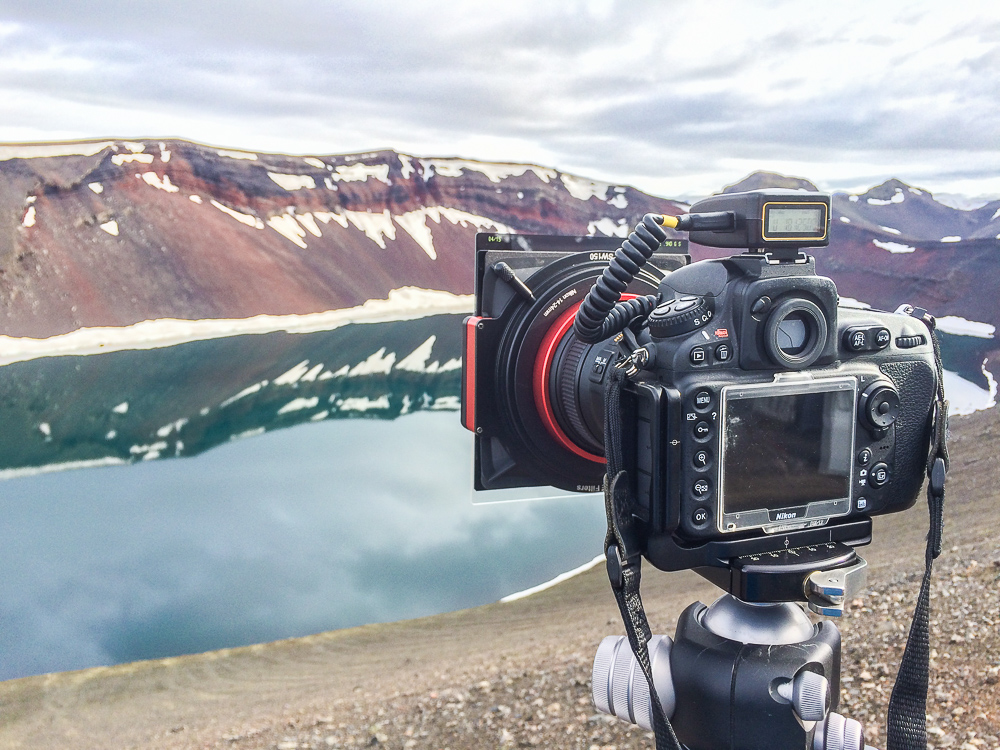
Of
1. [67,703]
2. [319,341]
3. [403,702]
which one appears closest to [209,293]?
[319,341]

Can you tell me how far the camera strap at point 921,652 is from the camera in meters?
1.22

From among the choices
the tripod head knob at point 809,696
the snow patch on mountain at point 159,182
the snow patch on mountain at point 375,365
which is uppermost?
the snow patch on mountain at point 159,182

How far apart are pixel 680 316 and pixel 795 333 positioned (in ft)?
0.58

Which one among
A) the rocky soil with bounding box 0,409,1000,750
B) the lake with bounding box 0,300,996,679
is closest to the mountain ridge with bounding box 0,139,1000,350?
the lake with bounding box 0,300,996,679

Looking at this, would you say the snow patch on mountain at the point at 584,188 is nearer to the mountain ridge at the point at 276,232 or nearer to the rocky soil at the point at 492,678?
the mountain ridge at the point at 276,232

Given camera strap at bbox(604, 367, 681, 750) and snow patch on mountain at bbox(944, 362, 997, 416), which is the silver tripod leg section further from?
snow patch on mountain at bbox(944, 362, 997, 416)

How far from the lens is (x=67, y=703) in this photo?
20.3 feet

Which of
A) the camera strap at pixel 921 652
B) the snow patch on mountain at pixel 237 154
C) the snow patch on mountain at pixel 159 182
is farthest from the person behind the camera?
the snow patch on mountain at pixel 237 154

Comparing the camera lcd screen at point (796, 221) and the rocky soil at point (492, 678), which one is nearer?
the camera lcd screen at point (796, 221)

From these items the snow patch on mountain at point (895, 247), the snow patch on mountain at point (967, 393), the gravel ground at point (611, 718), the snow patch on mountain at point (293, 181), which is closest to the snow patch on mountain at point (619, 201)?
the snow patch on mountain at point (895, 247)

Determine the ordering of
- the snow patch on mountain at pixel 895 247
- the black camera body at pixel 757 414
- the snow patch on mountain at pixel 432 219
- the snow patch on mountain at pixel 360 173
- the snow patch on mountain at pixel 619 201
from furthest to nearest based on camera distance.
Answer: the snow patch on mountain at pixel 619 201
the snow patch on mountain at pixel 432 219
the snow patch on mountain at pixel 360 173
the snow patch on mountain at pixel 895 247
the black camera body at pixel 757 414

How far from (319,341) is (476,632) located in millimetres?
25271

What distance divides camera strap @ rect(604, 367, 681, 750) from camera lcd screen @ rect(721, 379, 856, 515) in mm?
144

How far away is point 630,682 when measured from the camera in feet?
4.08
